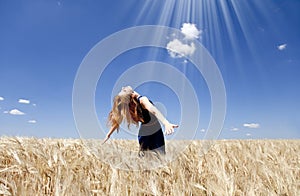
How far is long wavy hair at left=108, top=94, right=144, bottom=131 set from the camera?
4.71 meters

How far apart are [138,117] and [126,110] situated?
24cm

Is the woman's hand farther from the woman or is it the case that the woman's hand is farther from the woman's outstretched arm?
the woman

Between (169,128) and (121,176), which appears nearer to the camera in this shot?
(121,176)

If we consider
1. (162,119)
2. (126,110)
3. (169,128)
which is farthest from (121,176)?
(126,110)

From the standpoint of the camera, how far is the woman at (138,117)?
4691 millimetres

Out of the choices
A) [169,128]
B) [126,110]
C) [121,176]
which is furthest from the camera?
[126,110]

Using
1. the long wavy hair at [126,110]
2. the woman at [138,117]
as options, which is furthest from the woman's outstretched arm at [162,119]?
the long wavy hair at [126,110]

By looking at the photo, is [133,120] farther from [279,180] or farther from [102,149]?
[279,180]

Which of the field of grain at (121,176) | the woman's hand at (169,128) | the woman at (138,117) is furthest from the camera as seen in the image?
the woman at (138,117)

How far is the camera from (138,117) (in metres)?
4.80

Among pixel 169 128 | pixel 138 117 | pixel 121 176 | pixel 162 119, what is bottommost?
pixel 121 176

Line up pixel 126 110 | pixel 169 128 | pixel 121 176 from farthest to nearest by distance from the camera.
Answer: pixel 126 110 → pixel 169 128 → pixel 121 176

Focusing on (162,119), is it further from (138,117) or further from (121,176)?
(121,176)

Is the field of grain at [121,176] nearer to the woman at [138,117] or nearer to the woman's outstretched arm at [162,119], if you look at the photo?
the woman's outstretched arm at [162,119]
